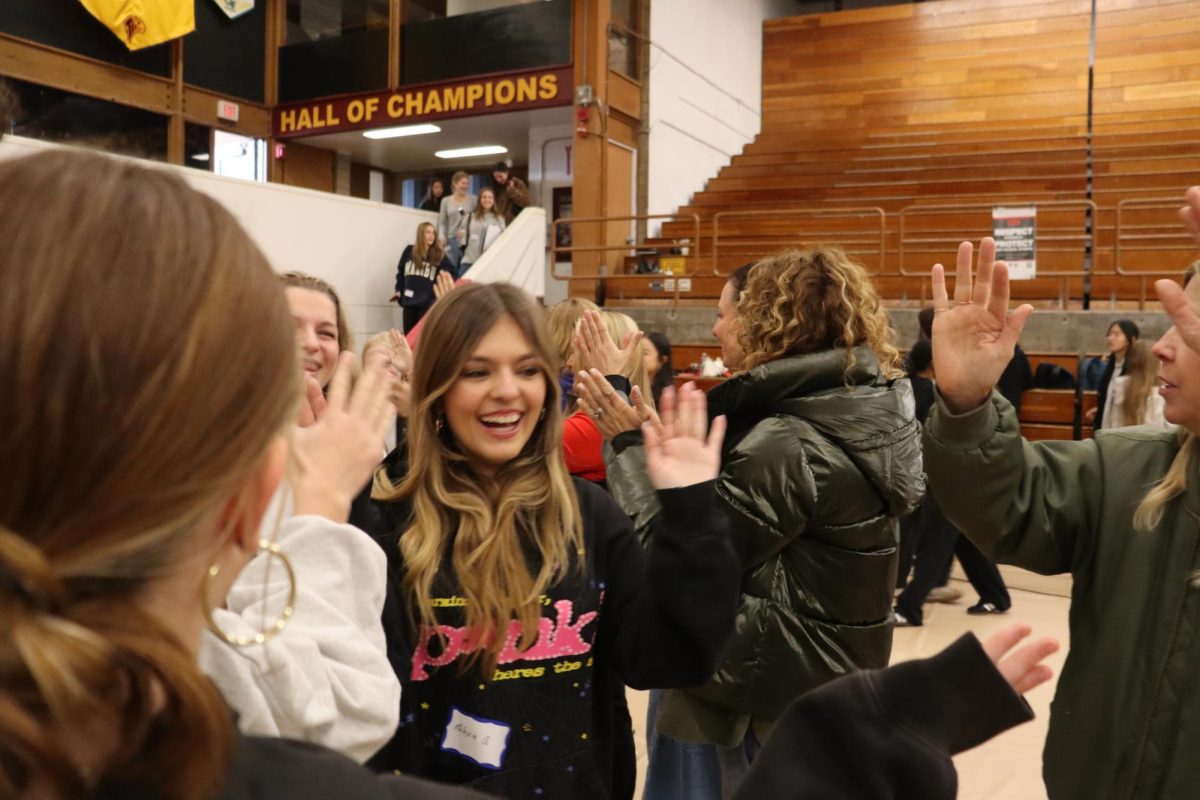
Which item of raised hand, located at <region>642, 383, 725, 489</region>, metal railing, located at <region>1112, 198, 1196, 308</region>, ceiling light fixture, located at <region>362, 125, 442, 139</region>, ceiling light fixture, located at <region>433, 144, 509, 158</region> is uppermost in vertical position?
ceiling light fixture, located at <region>433, 144, 509, 158</region>

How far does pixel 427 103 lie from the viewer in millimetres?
12422

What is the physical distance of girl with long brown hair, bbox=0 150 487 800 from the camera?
1.79ft

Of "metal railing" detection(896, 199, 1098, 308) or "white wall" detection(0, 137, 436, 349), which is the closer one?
"white wall" detection(0, 137, 436, 349)

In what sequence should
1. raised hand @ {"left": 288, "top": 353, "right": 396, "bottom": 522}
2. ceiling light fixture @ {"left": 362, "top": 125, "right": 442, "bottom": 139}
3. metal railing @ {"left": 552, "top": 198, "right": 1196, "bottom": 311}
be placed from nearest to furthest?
raised hand @ {"left": 288, "top": 353, "right": 396, "bottom": 522} < metal railing @ {"left": 552, "top": 198, "right": 1196, "bottom": 311} < ceiling light fixture @ {"left": 362, "top": 125, "right": 442, "bottom": 139}

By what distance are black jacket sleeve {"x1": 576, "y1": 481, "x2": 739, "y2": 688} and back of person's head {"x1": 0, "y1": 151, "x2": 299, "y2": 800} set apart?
917 millimetres

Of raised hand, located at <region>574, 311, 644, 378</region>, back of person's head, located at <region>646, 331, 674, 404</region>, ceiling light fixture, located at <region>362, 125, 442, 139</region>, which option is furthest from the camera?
ceiling light fixture, located at <region>362, 125, 442, 139</region>

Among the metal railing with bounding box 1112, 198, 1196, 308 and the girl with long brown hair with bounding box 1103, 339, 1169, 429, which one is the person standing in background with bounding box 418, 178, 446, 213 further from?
the girl with long brown hair with bounding box 1103, 339, 1169, 429

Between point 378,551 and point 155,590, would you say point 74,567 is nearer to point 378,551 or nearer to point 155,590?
point 155,590

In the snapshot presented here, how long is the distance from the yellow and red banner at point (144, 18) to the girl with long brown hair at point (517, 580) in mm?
11186

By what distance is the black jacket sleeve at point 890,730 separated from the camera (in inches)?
30.9

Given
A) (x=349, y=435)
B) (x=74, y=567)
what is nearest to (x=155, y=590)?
(x=74, y=567)

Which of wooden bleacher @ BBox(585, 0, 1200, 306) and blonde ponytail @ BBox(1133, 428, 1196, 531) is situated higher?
wooden bleacher @ BBox(585, 0, 1200, 306)

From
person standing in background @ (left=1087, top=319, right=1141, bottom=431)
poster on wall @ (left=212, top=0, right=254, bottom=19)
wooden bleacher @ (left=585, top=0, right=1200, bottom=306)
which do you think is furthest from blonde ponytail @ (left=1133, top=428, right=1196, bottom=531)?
poster on wall @ (left=212, top=0, right=254, bottom=19)

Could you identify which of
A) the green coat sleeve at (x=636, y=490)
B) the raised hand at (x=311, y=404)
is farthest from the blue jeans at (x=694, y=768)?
the raised hand at (x=311, y=404)
